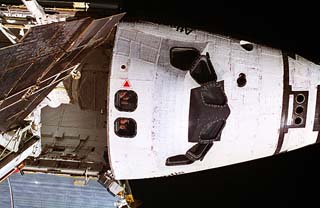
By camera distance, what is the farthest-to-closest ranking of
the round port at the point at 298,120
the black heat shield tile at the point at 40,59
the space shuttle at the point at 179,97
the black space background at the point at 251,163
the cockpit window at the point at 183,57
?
1. the black space background at the point at 251,163
2. the round port at the point at 298,120
3. the cockpit window at the point at 183,57
4. the space shuttle at the point at 179,97
5. the black heat shield tile at the point at 40,59

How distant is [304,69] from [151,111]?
2.97 metres

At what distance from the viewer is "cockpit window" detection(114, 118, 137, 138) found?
10.3 meters

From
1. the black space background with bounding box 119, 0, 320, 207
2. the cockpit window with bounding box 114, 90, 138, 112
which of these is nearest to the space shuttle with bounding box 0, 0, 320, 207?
the cockpit window with bounding box 114, 90, 138, 112

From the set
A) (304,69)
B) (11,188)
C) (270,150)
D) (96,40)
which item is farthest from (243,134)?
(11,188)

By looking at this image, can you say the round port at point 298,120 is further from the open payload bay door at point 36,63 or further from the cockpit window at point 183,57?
the open payload bay door at point 36,63

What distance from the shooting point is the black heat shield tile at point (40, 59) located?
8312 mm

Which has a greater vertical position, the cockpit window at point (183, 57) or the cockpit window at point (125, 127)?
the cockpit window at point (183, 57)

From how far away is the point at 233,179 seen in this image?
14.9m

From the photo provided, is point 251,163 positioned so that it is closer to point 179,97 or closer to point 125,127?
point 179,97

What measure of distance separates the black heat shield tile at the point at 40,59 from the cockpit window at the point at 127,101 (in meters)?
1.03

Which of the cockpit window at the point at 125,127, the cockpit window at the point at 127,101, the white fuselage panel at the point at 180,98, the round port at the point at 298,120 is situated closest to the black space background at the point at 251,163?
the white fuselage panel at the point at 180,98

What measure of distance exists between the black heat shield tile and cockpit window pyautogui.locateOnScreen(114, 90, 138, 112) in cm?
103

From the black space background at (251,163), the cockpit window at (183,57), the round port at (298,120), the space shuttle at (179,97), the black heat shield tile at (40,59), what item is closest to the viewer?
the black heat shield tile at (40,59)

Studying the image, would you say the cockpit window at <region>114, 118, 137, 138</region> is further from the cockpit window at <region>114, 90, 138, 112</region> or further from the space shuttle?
the cockpit window at <region>114, 90, 138, 112</region>
